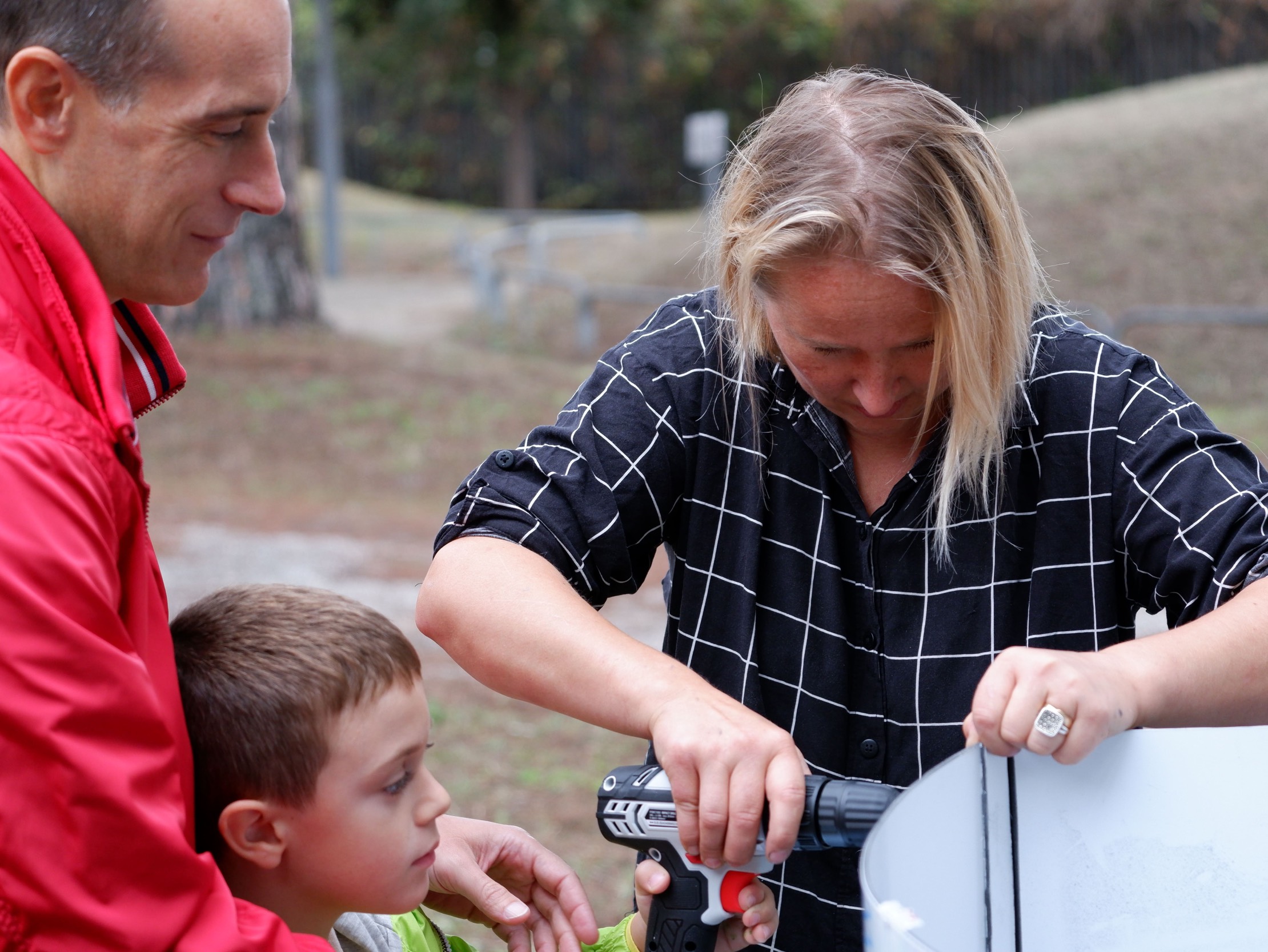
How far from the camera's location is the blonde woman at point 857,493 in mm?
1729

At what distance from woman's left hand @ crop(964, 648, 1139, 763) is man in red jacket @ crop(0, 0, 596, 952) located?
0.73 meters

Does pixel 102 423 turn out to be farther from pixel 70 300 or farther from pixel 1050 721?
pixel 1050 721

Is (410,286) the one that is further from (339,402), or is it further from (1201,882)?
(1201,882)

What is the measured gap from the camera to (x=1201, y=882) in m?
1.44

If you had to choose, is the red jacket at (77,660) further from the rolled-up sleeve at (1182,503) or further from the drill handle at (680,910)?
the rolled-up sleeve at (1182,503)

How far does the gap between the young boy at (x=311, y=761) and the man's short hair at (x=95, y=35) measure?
654 millimetres

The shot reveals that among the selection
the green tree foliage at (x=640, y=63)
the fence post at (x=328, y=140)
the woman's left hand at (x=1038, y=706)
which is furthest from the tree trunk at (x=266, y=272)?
the green tree foliage at (x=640, y=63)

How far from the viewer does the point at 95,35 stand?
1.33 metres

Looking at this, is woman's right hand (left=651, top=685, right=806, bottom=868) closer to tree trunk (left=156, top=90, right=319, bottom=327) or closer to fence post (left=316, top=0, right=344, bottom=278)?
tree trunk (left=156, top=90, right=319, bottom=327)

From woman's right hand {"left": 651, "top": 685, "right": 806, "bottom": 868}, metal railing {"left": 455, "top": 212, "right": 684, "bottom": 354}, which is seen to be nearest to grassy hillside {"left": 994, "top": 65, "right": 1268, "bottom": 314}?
metal railing {"left": 455, "top": 212, "right": 684, "bottom": 354}

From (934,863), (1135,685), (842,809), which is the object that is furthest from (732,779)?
(1135,685)

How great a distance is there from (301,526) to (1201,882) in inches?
246

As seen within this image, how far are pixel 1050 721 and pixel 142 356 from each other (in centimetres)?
109

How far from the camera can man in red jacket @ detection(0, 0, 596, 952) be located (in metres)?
1.17
